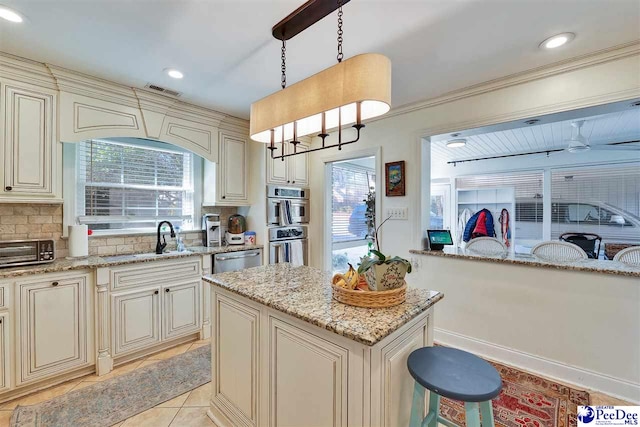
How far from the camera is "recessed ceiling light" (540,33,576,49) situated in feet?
6.00

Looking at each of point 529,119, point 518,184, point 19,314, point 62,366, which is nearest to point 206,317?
point 62,366

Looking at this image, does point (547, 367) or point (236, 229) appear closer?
point (547, 367)

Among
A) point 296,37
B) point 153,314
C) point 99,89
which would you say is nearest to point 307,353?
point 296,37

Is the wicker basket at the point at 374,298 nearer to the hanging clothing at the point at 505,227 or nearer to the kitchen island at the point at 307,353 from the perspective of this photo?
the kitchen island at the point at 307,353

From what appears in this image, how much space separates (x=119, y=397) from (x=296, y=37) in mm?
2934

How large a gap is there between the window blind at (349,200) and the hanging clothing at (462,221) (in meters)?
2.10

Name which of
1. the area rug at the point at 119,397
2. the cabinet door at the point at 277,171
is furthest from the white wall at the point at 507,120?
the area rug at the point at 119,397

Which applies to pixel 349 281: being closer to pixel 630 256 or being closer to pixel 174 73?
pixel 174 73

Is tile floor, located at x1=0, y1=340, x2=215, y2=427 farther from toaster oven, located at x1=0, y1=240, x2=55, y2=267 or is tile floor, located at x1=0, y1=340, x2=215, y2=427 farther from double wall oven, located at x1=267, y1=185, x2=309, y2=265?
double wall oven, located at x1=267, y1=185, x2=309, y2=265

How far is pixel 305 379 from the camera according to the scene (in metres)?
1.27

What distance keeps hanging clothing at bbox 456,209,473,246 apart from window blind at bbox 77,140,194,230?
5136mm

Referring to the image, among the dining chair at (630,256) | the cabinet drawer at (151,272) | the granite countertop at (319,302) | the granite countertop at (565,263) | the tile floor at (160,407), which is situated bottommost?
the tile floor at (160,407)

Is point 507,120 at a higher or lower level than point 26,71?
lower

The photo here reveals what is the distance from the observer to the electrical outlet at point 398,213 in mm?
3047
